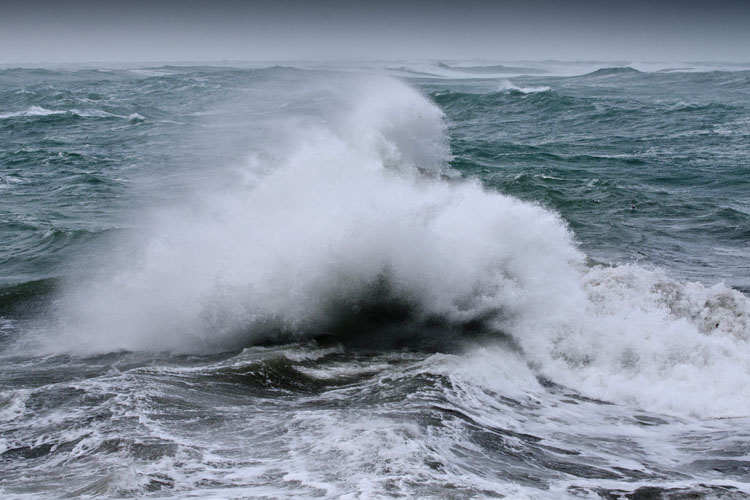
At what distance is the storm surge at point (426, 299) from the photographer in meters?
8.09

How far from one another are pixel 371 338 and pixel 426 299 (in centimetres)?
110

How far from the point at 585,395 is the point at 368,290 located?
3316mm

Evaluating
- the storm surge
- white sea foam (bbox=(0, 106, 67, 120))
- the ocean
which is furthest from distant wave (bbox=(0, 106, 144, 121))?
the storm surge

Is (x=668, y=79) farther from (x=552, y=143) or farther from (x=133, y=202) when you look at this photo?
(x=133, y=202)

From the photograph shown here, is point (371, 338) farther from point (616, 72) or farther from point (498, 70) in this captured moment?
point (498, 70)

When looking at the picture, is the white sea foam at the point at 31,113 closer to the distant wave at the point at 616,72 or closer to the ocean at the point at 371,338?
the ocean at the point at 371,338

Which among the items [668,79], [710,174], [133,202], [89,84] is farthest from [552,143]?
[89,84]

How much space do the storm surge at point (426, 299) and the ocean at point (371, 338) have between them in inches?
1.4

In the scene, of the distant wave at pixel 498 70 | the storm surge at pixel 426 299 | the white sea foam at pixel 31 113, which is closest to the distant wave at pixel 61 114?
the white sea foam at pixel 31 113

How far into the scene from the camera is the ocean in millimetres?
5371

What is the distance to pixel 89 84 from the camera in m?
58.1

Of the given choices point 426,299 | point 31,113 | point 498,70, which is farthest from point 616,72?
point 426,299

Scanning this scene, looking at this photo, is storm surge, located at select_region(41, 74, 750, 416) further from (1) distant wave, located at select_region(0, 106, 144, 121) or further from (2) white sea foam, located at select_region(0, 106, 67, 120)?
(2) white sea foam, located at select_region(0, 106, 67, 120)

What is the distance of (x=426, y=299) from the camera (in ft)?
30.9
